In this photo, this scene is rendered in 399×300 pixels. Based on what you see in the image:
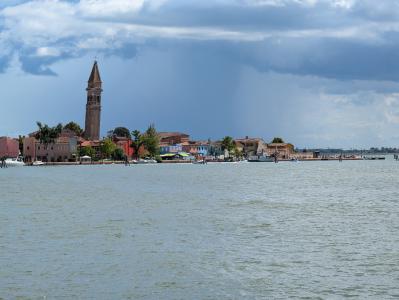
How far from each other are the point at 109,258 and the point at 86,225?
13513 mm

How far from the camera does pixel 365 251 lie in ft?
111

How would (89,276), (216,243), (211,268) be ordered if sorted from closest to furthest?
(89,276)
(211,268)
(216,243)

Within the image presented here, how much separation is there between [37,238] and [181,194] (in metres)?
41.3

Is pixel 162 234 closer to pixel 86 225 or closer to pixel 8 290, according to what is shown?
pixel 86 225

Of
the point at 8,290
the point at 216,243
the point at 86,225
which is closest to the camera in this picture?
the point at 8,290

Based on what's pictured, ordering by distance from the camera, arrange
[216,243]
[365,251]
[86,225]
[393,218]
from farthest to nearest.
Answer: [393,218] < [86,225] < [216,243] < [365,251]

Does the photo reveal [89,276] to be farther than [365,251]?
No

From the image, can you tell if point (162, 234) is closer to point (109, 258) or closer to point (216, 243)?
point (216, 243)

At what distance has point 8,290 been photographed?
25.3 metres

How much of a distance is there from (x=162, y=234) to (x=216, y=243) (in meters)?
4.53

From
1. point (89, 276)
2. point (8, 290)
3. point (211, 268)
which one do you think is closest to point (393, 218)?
point (211, 268)

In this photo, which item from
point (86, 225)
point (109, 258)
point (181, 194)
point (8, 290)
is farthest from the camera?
point (181, 194)

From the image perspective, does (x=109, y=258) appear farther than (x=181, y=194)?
No

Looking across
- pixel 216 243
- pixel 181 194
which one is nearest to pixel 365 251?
pixel 216 243
